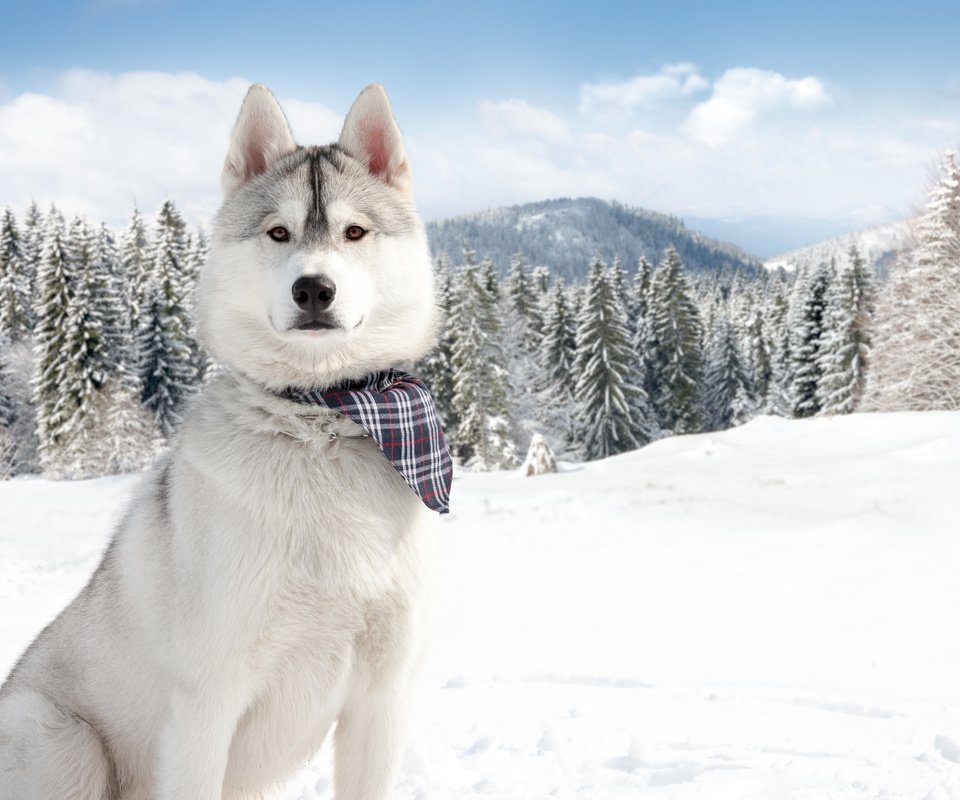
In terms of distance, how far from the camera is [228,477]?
8.38 ft

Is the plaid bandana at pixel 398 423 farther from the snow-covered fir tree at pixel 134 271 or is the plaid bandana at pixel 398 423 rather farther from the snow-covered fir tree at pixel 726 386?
the snow-covered fir tree at pixel 726 386

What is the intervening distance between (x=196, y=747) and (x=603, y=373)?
4113 cm

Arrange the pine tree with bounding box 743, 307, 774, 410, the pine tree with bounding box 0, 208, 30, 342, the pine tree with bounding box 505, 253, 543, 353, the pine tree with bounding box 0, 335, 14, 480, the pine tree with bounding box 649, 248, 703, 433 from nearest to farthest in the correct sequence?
the pine tree with bounding box 0, 335, 14, 480
the pine tree with bounding box 0, 208, 30, 342
the pine tree with bounding box 649, 248, 703, 433
the pine tree with bounding box 505, 253, 543, 353
the pine tree with bounding box 743, 307, 774, 410

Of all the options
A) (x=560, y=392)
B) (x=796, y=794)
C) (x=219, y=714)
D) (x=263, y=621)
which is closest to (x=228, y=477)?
(x=263, y=621)

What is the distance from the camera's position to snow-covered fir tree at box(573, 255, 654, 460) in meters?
42.6

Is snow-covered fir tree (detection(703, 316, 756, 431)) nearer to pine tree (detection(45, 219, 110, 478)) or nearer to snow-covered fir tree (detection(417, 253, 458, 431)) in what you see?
snow-covered fir tree (detection(417, 253, 458, 431))

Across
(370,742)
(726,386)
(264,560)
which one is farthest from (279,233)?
(726,386)

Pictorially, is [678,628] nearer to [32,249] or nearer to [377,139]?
[377,139]

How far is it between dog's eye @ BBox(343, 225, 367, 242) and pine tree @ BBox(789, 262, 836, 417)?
4531 centimetres

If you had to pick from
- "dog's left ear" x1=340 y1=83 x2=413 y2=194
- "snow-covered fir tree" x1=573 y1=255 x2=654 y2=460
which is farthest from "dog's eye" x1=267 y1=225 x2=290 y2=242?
"snow-covered fir tree" x1=573 y1=255 x2=654 y2=460

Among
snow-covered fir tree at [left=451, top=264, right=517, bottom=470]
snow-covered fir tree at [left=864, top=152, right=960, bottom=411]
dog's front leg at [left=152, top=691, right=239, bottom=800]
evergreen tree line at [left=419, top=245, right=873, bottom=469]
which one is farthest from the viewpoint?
evergreen tree line at [left=419, top=245, right=873, bottom=469]

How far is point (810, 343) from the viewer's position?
147 feet

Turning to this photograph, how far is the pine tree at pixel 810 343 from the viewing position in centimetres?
4444

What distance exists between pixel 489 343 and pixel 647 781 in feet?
125
